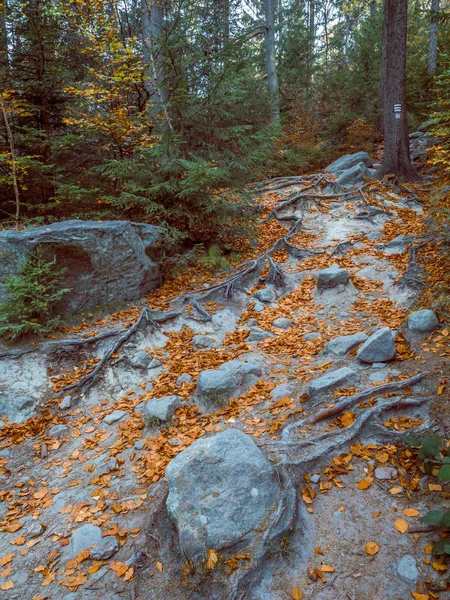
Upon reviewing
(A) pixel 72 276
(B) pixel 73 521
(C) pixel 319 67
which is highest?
(C) pixel 319 67

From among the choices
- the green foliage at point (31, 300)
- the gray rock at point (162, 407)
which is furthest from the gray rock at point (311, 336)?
the green foliage at point (31, 300)

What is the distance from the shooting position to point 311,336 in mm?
5262

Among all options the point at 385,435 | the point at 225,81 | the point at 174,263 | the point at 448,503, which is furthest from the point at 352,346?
the point at 225,81

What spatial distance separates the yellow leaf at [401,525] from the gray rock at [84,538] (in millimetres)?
2232

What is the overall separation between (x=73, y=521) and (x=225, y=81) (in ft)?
24.0

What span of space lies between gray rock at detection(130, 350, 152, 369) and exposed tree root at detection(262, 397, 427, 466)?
8.08 feet

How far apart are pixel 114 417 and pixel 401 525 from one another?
124 inches

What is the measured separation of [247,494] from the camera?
2.60m

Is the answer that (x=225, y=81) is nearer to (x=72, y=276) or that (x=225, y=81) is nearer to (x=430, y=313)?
(x=72, y=276)

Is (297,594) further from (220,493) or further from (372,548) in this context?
(220,493)

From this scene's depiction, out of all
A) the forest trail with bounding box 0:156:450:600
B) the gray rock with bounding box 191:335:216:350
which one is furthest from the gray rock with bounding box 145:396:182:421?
the gray rock with bounding box 191:335:216:350

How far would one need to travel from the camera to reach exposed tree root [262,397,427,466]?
2.94 metres

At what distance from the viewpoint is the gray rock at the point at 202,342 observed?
5445 millimetres

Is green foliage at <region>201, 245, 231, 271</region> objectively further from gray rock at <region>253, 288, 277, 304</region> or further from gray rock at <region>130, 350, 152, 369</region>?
gray rock at <region>130, 350, 152, 369</region>
